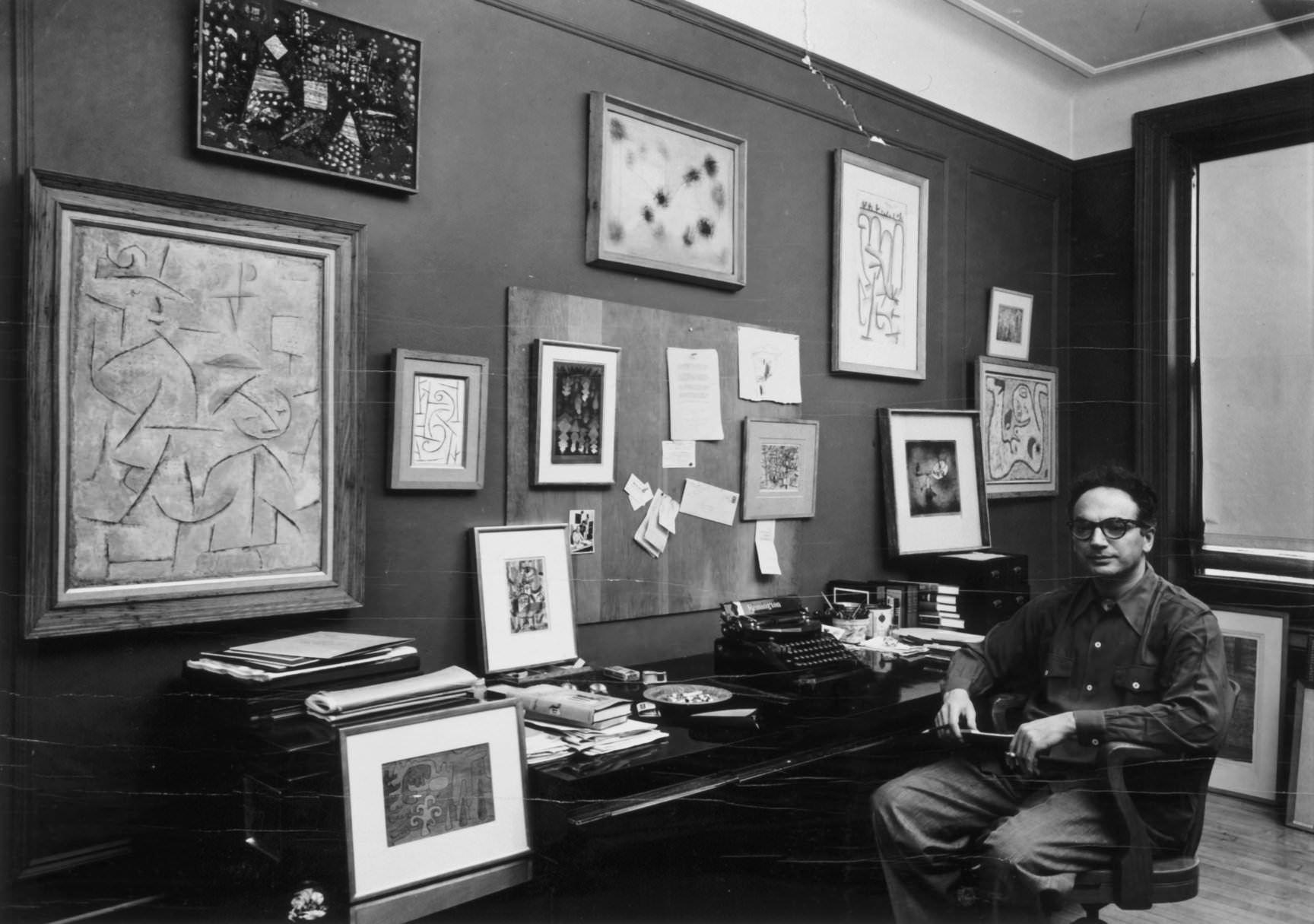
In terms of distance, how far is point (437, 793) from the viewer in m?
1.58

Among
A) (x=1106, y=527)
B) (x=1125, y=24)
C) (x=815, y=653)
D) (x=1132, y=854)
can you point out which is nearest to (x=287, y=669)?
(x=815, y=653)

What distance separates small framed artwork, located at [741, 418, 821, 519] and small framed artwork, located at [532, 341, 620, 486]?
1.40 feet

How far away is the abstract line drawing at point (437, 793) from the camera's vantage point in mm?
1532

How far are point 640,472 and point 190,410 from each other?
1140 mm

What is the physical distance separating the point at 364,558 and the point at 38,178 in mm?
915

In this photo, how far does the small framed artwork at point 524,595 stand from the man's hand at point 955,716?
2.93ft

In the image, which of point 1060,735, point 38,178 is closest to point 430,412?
point 38,178

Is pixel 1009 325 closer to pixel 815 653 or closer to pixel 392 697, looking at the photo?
pixel 815 653

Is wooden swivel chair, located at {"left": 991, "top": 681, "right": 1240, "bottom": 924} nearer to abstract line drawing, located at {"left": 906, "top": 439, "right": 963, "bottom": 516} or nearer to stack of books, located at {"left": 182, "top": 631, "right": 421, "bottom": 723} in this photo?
abstract line drawing, located at {"left": 906, "top": 439, "right": 963, "bottom": 516}

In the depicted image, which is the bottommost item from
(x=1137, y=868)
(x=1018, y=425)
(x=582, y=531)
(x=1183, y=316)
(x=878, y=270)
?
(x=1137, y=868)

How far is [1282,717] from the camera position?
1.67 m

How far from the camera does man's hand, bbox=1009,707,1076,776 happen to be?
1.74 meters

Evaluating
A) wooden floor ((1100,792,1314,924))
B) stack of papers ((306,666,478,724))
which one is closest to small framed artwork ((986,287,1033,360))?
wooden floor ((1100,792,1314,924))

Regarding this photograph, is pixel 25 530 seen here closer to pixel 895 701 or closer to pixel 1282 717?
pixel 895 701
